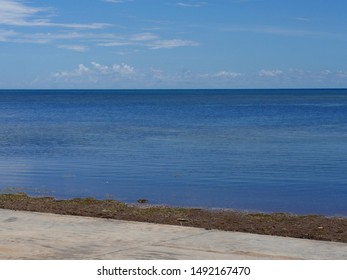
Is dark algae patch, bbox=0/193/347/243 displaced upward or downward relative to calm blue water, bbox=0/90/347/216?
upward

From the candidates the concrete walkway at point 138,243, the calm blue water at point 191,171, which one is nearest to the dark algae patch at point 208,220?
the concrete walkway at point 138,243

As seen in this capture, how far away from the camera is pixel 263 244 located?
908 cm

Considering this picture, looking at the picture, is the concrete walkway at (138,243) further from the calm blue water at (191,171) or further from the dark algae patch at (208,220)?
the calm blue water at (191,171)

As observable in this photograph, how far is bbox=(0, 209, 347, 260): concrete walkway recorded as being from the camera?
27.7 ft

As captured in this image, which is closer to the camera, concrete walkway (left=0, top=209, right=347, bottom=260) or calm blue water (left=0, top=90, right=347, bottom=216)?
concrete walkway (left=0, top=209, right=347, bottom=260)

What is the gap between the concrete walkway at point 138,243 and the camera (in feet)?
27.7

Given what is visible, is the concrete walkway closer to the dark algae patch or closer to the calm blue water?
the dark algae patch

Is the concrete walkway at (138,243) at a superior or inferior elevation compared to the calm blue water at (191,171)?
superior

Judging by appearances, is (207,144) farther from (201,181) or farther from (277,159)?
(201,181)

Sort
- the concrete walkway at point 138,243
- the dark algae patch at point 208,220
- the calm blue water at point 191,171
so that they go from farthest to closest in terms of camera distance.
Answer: the calm blue water at point 191,171, the dark algae patch at point 208,220, the concrete walkway at point 138,243

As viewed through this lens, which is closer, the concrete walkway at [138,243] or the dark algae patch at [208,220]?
the concrete walkway at [138,243]

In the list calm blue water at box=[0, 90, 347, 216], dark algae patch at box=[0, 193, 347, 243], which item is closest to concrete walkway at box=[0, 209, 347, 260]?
dark algae patch at box=[0, 193, 347, 243]
